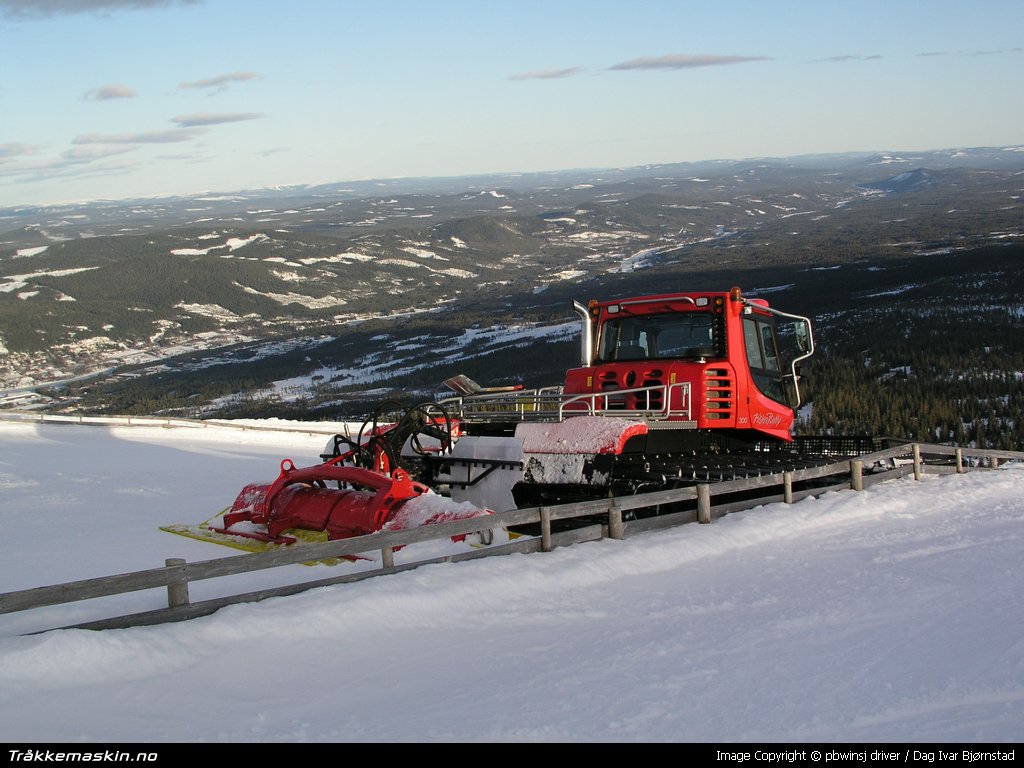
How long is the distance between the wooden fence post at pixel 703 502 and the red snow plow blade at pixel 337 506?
255cm

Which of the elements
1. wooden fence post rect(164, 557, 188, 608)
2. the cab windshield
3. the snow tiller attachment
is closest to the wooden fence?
wooden fence post rect(164, 557, 188, 608)

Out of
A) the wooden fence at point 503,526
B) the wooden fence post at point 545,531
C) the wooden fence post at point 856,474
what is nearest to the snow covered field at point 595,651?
the wooden fence post at point 545,531

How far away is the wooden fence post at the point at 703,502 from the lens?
35.8 feet

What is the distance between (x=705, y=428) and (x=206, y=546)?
5848mm

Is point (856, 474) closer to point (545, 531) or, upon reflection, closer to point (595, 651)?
point (545, 531)

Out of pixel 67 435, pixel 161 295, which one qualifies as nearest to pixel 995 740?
pixel 67 435

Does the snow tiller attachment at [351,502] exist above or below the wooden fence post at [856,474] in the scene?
above

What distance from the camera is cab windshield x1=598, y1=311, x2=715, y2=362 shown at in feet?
42.6

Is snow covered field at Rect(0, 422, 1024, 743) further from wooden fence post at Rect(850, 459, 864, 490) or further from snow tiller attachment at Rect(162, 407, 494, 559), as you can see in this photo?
wooden fence post at Rect(850, 459, 864, 490)

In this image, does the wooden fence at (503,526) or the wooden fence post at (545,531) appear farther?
the wooden fence post at (545,531)

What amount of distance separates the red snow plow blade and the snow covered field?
0.80 m

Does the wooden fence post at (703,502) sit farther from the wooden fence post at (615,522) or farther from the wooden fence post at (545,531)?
the wooden fence post at (545,531)

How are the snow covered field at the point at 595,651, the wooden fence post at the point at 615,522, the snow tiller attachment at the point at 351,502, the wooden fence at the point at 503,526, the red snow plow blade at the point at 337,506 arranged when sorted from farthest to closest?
the wooden fence post at the point at 615,522, the snow tiller attachment at the point at 351,502, the red snow plow blade at the point at 337,506, the wooden fence at the point at 503,526, the snow covered field at the point at 595,651
